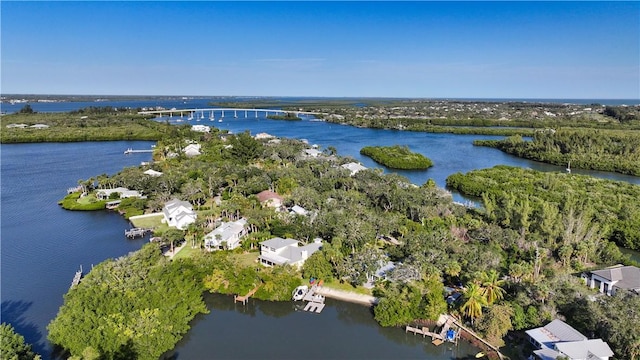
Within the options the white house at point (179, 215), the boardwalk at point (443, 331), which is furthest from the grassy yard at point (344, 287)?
the white house at point (179, 215)

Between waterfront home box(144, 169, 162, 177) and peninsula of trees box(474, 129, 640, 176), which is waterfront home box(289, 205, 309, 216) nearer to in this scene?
waterfront home box(144, 169, 162, 177)

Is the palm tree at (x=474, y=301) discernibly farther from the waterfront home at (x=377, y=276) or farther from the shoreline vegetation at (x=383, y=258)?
the waterfront home at (x=377, y=276)

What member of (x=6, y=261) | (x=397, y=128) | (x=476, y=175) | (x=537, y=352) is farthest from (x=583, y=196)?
(x=397, y=128)

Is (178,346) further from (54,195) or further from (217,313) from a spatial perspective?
(54,195)

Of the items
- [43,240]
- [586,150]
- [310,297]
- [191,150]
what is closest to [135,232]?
[43,240]

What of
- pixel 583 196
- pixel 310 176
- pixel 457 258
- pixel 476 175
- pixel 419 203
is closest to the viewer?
pixel 457 258

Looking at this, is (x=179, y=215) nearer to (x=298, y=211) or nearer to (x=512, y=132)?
(x=298, y=211)
